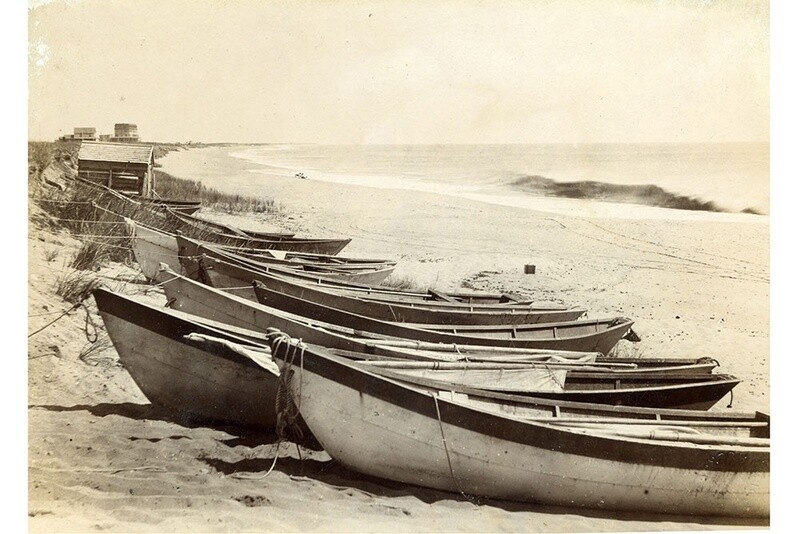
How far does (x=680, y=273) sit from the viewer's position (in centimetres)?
991

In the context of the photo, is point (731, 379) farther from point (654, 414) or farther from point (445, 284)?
point (445, 284)

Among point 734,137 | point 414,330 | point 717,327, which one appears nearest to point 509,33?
point 734,137

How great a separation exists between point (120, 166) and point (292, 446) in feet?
26.1

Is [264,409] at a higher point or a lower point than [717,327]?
lower

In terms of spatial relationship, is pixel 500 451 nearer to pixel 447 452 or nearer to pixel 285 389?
pixel 447 452

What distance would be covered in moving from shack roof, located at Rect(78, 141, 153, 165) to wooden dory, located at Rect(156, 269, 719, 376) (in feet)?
14.5

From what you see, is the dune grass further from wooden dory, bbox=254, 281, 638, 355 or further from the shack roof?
wooden dory, bbox=254, 281, 638, 355

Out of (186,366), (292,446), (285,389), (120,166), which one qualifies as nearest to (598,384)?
(292,446)

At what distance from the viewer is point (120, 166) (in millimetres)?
11008

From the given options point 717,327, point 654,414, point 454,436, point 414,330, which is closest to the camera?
point 454,436

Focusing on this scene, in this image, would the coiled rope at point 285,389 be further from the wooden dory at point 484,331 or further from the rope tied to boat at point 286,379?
the wooden dory at point 484,331

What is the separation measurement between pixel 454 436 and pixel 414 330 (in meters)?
1.90

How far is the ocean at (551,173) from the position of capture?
895 centimetres

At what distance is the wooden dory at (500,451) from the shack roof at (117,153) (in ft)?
21.7
